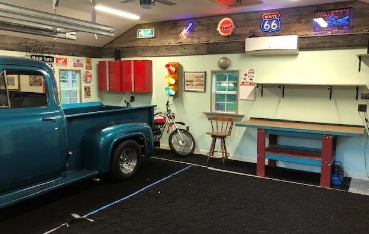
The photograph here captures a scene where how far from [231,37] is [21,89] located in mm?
4083

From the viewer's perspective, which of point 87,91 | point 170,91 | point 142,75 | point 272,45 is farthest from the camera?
point 87,91

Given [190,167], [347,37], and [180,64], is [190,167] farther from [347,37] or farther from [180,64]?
[347,37]

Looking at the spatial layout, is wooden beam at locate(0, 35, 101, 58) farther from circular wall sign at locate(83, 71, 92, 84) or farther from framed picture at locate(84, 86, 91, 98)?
framed picture at locate(84, 86, 91, 98)

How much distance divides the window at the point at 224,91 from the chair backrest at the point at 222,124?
0.25 metres

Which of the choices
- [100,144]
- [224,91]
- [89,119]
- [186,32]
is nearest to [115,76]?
[186,32]

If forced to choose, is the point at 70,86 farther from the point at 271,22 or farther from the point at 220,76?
the point at 271,22

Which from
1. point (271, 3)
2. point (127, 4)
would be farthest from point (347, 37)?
point (127, 4)

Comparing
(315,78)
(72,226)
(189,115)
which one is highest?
(315,78)

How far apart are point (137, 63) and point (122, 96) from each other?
1.16 metres

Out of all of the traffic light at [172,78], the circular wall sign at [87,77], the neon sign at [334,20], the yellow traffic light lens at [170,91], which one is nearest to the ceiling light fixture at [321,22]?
the neon sign at [334,20]

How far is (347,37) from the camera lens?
16.9ft

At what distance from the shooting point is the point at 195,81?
675 cm


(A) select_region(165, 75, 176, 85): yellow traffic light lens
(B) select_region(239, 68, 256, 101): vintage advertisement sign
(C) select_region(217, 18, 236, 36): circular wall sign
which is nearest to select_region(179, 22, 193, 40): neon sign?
(C) select_region(217, 18, 236, 36): circular wall sign

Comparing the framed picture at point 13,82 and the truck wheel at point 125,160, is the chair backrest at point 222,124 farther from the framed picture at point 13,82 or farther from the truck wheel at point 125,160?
the framed picture at point 13,82
